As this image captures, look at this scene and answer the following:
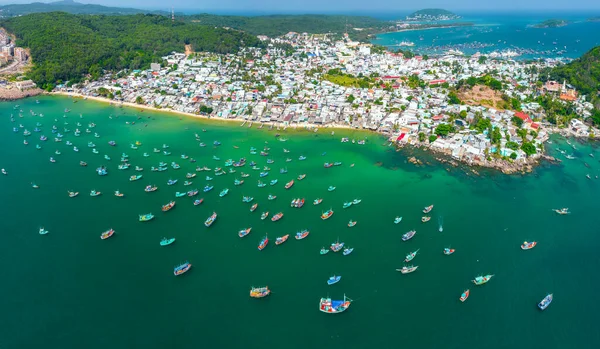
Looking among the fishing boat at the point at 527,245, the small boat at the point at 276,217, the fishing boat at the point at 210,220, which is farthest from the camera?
the small boat at the point at 276,217

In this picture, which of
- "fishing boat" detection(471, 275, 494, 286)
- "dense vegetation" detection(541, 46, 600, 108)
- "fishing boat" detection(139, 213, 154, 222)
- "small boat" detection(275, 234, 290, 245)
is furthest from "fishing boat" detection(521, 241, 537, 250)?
"dense vegetation" detection(541, 46, 600, 108)

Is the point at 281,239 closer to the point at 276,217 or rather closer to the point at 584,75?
the point at 276,217

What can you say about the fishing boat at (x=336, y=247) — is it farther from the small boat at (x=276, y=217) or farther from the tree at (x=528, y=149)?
the tree at (x=528, y=149)

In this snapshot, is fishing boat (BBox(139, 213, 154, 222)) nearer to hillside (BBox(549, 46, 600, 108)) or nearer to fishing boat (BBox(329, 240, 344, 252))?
fishing boat (BBox(329, 240, 344, 252))

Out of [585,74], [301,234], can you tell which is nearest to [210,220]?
[301,234]

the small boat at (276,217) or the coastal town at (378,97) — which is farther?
the coastal town at (378,97)

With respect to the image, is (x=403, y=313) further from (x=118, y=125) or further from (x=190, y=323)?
(x=118, y=125)

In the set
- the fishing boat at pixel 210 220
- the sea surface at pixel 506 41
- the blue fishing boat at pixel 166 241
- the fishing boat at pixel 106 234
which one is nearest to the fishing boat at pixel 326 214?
the fishing boat at pixel 210 220
